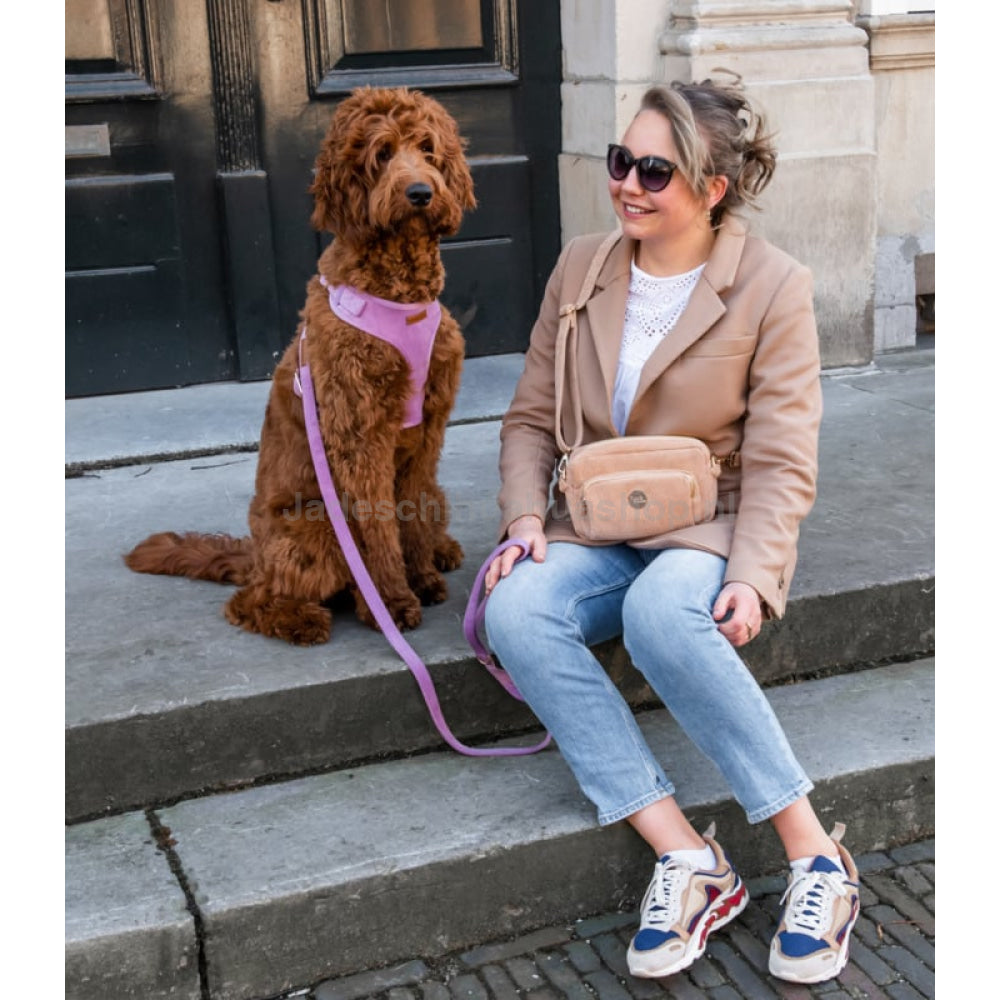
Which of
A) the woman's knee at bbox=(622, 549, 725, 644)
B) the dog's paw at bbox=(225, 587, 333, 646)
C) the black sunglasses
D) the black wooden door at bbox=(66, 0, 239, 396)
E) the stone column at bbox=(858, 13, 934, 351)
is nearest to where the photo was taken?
the woman's knee at bbox=(622, 549, 725, 644)

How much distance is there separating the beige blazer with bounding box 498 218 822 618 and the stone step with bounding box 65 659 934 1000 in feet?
1.77

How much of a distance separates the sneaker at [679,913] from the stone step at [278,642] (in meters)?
0.67

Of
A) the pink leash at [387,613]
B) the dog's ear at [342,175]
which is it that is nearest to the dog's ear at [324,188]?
the dog's ear at [342,175]

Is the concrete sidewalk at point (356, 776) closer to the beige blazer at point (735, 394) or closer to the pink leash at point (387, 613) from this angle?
the pink leash at point (387, 613)

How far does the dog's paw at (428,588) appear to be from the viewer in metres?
3.52

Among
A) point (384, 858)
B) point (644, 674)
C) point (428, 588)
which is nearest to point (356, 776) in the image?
point (384, 858)

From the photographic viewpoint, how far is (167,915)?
2.65 meters

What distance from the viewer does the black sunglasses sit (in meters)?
2.89

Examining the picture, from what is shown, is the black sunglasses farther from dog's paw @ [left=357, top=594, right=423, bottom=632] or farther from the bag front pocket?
dog's paw @ [left=357, top=594, right=423, bottom=632]

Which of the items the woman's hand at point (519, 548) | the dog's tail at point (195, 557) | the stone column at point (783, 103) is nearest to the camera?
the woman's hand at point (519, 548)

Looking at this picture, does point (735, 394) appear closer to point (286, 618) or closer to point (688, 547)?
point (688, 547)

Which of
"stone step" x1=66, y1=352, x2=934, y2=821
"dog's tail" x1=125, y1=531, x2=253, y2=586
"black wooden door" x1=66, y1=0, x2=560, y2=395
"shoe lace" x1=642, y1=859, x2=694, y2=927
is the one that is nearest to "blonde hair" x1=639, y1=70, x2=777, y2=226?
"stone step" x1=66, y1=352, x2=934, y2=821

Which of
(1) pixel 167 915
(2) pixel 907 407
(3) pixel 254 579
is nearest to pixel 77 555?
(3) pixel 254 579

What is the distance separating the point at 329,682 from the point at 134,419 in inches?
85.2
